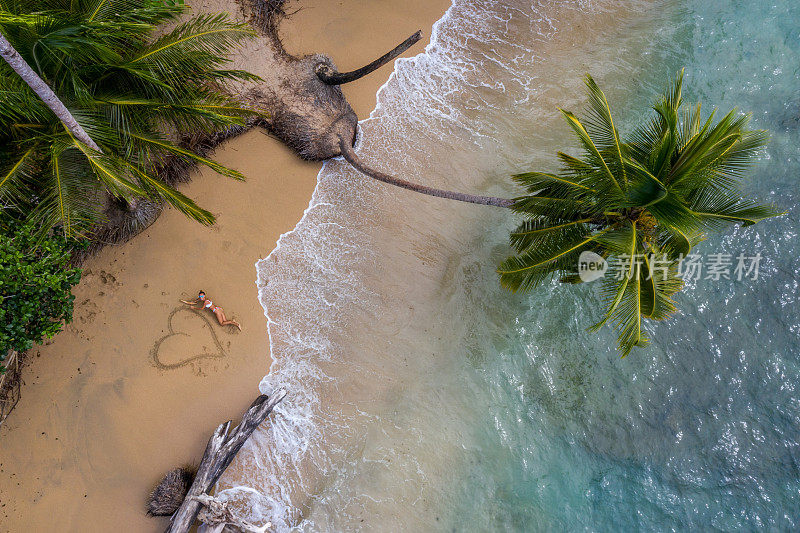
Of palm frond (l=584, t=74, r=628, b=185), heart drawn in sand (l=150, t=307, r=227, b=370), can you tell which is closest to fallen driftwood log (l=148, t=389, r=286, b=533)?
heart drawn in sand (l=150, t=307, r=227, b=370)

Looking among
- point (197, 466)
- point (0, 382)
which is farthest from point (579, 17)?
point (0, 382)

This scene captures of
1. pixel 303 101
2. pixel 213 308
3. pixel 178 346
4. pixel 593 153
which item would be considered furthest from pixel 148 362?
pixel 593 153

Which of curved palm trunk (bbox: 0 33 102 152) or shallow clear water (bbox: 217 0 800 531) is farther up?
curved palm trunk (bbox: 0 33 102 152)

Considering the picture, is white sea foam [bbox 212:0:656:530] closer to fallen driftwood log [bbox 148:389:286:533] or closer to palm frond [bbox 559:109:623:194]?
fallen driftwood log [bbox 148:389:286:533]

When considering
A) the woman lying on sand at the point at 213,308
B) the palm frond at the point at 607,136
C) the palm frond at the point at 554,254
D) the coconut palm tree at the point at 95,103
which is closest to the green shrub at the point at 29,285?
the coconut palm tree at the point at 95,103

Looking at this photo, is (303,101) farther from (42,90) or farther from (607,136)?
(607,136)

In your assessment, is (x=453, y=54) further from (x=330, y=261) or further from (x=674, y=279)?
(x=674, y=279)

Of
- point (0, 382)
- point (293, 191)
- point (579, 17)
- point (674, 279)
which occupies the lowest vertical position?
point (674, 279)
